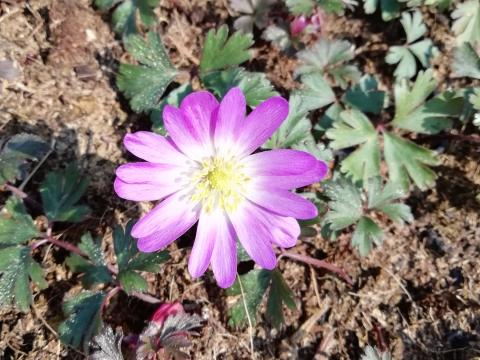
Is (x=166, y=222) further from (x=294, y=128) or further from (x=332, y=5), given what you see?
(x=332, y=5)

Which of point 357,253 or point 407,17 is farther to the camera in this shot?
point 407,17

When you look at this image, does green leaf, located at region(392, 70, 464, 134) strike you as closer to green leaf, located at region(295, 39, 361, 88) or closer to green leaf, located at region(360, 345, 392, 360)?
green leaf, located at region(295, 39, 361, 88)

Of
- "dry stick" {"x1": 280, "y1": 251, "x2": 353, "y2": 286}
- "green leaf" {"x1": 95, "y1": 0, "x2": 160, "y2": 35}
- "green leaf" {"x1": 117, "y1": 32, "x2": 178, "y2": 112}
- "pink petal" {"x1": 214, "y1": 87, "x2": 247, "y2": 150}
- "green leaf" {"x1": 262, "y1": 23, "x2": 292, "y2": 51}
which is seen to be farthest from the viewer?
"green leaf" {"x1": 262, "y1": 23, "x2": 292, "y2": 51}

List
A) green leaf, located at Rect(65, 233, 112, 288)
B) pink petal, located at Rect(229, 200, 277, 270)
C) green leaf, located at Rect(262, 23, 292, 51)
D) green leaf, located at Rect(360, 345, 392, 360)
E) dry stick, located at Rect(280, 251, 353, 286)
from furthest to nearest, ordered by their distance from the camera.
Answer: green leaf, located at Rect(262, 23, 292, 51) → dry stick, located at Rect(280, 251, 353, 286) → green leaf, located at Rect(65, 233, 112, 288) → green leaf, located at Rect(360, 345, 392, 360) → pink petal, located at Rect(229, 200, 277, 270)

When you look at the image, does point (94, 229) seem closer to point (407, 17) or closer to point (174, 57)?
point (174, 57)

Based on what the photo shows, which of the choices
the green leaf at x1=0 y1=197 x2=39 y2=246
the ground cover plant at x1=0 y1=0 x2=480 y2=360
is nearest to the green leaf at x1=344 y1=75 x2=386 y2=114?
the ground cover plant at x1=0 y1=0 x2=480 y2=360

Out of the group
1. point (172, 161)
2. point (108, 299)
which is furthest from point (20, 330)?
point (172, 161)
